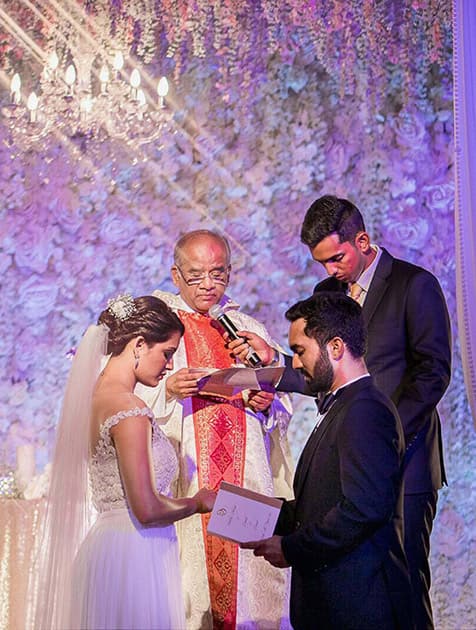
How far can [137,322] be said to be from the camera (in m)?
3.36

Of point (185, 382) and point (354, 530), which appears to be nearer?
point (354, 530)

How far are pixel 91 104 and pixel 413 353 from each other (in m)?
2.75

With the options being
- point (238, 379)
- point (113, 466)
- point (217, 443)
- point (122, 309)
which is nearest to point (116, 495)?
point (113, 466)

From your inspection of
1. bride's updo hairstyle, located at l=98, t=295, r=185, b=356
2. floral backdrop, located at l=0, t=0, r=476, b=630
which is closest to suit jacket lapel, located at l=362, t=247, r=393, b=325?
bride's updo hairstyle, located at l=98, t=295, r=185, b=356

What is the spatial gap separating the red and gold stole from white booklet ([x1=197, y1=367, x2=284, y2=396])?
215 millimetres

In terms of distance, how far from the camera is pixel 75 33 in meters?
5.73

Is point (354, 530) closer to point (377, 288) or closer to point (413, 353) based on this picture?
point (413, 353)

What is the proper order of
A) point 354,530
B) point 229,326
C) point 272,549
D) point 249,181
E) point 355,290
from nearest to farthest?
1. point 354,530
2. point 272,549
3. point 229,326
4. point 355,290
5. point 249,181

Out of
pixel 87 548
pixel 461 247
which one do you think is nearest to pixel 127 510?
pixel 87 548

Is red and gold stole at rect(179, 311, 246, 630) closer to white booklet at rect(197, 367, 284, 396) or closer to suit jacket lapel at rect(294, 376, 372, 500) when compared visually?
white booklet at rect(197, 367, 284, 396)

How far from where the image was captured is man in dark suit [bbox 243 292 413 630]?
106 inches

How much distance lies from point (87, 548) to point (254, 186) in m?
3.06

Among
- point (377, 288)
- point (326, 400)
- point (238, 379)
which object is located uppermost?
point (377, 288)

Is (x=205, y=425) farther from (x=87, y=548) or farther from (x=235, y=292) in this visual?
(x=235, y=292)
